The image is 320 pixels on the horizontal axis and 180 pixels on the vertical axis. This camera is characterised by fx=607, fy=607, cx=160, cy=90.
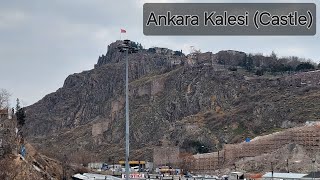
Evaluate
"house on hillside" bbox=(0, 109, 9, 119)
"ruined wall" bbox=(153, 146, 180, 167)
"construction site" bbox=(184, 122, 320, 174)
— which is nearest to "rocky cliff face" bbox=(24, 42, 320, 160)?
"ruined wall" bbox=(153, 146, 180, 167)

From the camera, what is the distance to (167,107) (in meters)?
121

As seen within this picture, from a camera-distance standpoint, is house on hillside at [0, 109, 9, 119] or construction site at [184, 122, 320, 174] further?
construction site at [184, 122, 320, 174]

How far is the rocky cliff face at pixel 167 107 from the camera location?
102 m

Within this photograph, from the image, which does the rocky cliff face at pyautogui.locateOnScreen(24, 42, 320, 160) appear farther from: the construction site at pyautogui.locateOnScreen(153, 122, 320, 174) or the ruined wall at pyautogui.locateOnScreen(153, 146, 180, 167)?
the construction site at pyautogui.locateOnScreen(153, 122, 320, 174)

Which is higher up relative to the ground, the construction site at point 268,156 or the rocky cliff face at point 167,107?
the rocky cliff face at point 167,107

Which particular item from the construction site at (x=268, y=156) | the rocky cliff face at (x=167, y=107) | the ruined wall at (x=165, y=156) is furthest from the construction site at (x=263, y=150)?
the rocky cliff face at (x=167, y=107)

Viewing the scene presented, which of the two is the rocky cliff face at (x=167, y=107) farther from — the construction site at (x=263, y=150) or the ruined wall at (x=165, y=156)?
the construction site at (x=263, y=150)

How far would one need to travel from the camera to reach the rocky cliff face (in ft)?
336

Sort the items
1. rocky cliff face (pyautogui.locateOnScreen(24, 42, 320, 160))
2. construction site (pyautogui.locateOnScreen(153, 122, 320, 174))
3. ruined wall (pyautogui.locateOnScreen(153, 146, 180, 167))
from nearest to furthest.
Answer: construction site (pyautogui.locateOnScreen(153, 122, 320, 174)) < ruined wall (pyautogui.locateOnScreen(153, 146, 180, 167)) < rocky cliff face (pyautogui.locateOnScreen(24, 42, 320, 160))

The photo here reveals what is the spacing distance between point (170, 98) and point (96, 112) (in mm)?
25827

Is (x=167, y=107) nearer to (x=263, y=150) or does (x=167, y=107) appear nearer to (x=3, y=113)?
(x=263, y=150)

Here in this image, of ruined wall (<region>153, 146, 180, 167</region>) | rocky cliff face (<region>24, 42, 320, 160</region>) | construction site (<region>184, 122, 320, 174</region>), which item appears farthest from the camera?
rocky cliff face (<region>24, 42, 320, 160</region>)

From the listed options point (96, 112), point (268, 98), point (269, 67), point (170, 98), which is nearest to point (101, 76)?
point (96, 112)

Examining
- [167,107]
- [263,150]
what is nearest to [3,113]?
[263,150]
